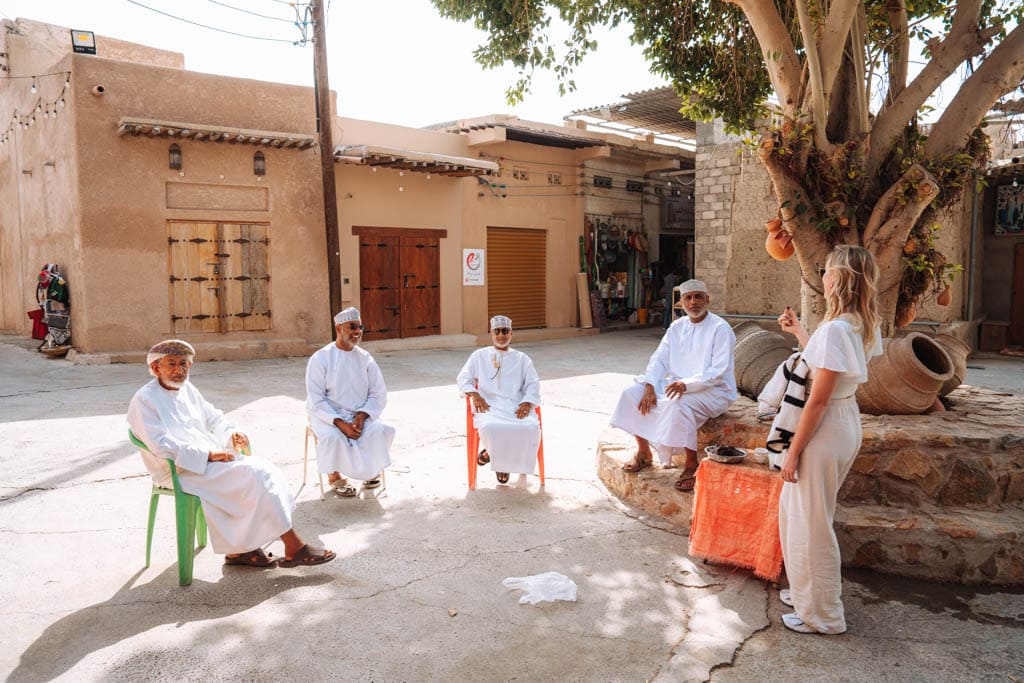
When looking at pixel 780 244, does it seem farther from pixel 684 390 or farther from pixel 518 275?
pixel 518 275

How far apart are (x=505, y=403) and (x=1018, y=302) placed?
40.0 feet

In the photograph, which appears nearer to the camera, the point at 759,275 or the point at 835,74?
the point at 835,74

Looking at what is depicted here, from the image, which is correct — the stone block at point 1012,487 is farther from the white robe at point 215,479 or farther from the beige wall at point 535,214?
the beige wall at point 535,214

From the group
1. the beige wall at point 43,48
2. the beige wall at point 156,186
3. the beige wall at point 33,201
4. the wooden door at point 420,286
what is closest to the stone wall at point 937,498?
the beige wall at point 156,186

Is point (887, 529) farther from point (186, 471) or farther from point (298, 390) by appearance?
point (298, 390)

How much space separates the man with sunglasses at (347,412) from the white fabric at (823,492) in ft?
8.88

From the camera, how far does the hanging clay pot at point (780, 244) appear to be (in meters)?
5.25

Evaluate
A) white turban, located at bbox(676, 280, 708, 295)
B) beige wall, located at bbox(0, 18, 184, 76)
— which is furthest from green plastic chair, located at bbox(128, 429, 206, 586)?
beige wall, located at bbox(0, 18, 184, 76)

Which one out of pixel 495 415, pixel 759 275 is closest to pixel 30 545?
pixel 495 415

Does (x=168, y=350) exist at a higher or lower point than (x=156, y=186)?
lower

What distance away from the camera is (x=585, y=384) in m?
9.82

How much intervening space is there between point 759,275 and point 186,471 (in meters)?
11.7

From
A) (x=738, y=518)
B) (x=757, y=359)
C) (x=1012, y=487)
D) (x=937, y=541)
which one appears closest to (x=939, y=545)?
(x=937, y=541)

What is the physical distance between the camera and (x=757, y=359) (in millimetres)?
6125
